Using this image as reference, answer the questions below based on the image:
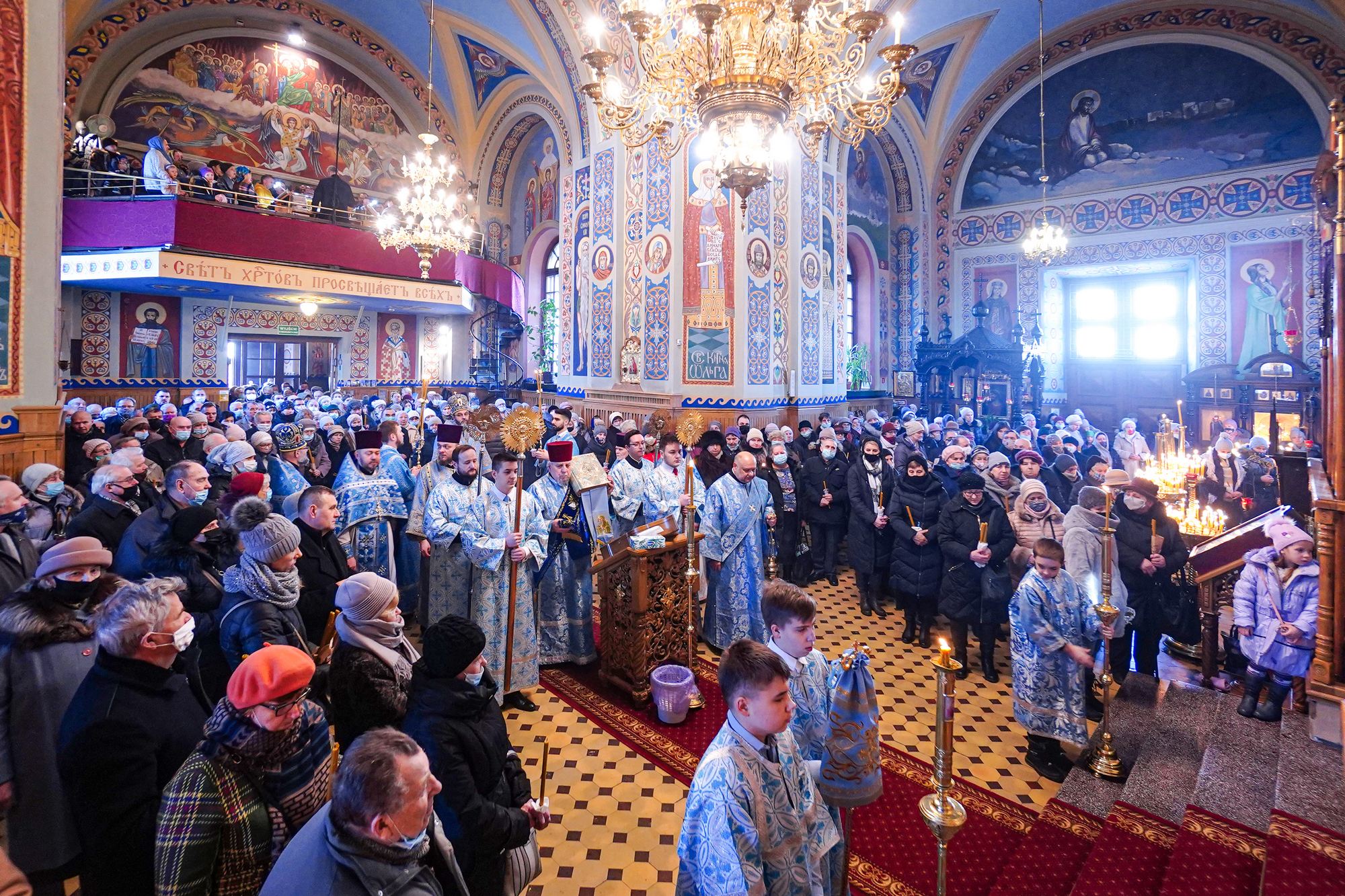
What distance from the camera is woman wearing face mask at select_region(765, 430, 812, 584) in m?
7.19

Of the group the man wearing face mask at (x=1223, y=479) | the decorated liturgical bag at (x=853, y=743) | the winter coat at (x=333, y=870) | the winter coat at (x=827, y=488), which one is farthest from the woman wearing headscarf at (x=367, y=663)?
the man wearing face mask at (x=1223, y=479)

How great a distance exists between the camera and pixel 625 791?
3734mm

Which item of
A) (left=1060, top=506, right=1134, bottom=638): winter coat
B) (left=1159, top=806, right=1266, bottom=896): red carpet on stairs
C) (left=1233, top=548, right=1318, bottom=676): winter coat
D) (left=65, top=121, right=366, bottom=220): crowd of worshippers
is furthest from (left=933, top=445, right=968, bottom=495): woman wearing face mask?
(left=65, top=121, right=366, bottom=220): crowd of worshippers

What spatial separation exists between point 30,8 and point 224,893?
278 inches

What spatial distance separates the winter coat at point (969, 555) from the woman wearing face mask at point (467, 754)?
4194mm

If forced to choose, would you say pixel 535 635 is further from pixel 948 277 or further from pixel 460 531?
pixel 948 277

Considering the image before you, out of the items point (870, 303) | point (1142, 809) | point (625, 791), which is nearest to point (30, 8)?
point (625, 791)

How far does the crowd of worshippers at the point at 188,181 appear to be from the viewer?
448 inches

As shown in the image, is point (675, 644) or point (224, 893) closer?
point (224, 893)

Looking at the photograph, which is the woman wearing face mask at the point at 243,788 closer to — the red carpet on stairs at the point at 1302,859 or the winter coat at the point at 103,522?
the winter coat at the point at 103,522

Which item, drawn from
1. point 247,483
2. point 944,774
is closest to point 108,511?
point 247,483

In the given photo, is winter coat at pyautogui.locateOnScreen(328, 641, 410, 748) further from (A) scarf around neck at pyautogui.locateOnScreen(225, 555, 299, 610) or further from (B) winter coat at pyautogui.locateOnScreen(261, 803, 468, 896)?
(B) winter coat at pyautogui.locateOnScreen(261, 803, 468, 896)

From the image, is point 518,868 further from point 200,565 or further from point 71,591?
point 200,565

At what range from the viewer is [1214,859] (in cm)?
265
